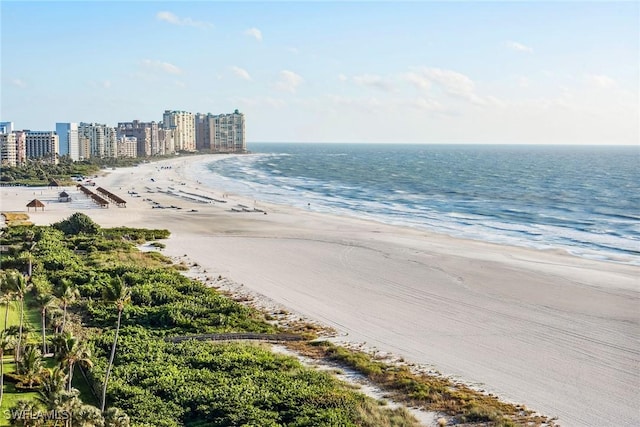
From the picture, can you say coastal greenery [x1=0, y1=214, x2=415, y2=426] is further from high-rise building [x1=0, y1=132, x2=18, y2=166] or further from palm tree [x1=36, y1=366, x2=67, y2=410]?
high-rise building [x1=0, y1=132, x2=18, y2=166]

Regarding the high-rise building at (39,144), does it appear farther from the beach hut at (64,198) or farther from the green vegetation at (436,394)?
the green vegetation at (436,394)

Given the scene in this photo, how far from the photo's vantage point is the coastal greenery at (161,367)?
23.0 metres

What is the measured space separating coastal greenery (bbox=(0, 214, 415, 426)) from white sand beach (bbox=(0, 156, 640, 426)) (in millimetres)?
5520

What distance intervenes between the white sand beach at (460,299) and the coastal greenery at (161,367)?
5.52 meters

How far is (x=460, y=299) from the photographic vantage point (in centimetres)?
4091

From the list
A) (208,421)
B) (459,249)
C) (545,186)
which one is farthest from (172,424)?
(545,186)

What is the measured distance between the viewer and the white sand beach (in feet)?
92.3

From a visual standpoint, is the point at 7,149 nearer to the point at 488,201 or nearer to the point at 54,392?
the point at 488,201

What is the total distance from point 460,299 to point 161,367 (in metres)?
19.9

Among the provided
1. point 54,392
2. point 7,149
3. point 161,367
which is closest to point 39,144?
point 7,149

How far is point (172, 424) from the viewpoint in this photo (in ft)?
74.7

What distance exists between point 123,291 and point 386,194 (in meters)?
91.7

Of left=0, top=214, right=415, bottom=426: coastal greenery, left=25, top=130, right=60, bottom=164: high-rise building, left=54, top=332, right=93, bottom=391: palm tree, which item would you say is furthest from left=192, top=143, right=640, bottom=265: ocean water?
left=25, top=130, right=60, bottom=164: high-rise building

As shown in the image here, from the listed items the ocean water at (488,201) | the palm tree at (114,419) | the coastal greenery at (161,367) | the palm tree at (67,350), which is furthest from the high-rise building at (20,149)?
the palm tree at (114,419)
